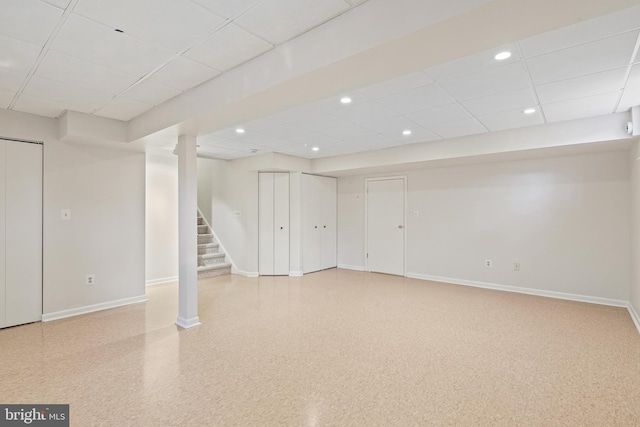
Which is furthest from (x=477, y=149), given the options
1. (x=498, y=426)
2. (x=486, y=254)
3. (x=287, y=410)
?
(x=287, y=410)

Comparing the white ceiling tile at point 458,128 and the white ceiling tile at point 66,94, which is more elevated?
the white ceiling tile at point 66,94

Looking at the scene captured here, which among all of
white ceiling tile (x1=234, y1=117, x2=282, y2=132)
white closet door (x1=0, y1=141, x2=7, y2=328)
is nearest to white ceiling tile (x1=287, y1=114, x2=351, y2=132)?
white ceiling tile (x1=234, y1=117, x2=282, y2=132)

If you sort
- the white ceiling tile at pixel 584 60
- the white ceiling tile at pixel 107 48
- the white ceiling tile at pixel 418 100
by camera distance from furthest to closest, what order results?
the white ceiling tile at pixel 418 100 < the white ceiling tile at pixel 584 60 < the white ceiling tile at pixel 107 48

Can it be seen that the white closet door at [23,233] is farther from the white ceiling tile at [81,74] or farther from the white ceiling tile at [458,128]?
the white ceiling tile at [458,128]

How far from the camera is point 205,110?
274 cm

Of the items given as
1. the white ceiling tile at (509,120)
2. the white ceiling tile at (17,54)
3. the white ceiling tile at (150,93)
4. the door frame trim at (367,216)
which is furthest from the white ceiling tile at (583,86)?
the white ceiling tile at (17,54)

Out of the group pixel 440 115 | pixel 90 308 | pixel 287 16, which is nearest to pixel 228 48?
pixel 287 16

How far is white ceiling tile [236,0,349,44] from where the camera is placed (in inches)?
67.2

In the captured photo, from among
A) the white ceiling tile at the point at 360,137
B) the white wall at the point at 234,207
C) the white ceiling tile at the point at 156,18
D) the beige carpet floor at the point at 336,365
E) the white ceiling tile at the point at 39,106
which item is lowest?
the beige carpet floor at the point at 336,365

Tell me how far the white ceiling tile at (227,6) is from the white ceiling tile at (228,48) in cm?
13

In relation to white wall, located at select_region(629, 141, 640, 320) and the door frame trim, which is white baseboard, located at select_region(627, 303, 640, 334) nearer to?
white wall, located at select_region(629, 141, 640, 320)

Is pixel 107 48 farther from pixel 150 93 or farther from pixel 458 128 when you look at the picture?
pixel 458 128

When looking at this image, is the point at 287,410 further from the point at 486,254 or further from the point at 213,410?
the point at 486,254

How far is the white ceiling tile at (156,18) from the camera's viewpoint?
171 centimetres
